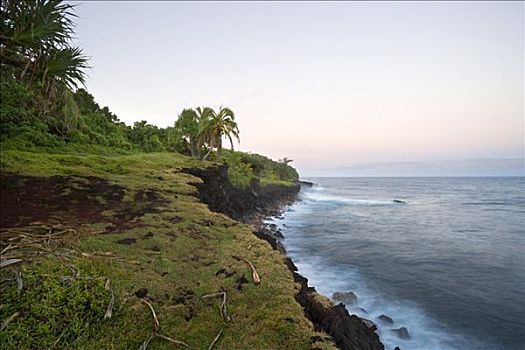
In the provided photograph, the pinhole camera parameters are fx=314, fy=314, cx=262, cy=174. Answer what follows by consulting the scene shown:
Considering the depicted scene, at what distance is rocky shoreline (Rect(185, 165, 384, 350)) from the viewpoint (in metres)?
5.11

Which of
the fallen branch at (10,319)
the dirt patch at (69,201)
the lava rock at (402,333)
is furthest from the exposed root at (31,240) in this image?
the lava rock at (402,333)

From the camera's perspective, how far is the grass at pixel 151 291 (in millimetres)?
4184

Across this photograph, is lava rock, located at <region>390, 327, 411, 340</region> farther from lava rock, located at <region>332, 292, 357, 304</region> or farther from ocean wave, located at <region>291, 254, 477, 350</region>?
lava rock, located at <region>332, 292, 357, 304</region>

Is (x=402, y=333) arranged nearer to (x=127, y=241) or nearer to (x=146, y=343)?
(x=146, y=343)

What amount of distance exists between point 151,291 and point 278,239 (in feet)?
47.0

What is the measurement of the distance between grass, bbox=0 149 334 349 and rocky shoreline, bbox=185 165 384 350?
0.46 metres

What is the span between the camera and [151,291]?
17.3 ft

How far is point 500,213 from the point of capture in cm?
3219

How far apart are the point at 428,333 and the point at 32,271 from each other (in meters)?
9.81

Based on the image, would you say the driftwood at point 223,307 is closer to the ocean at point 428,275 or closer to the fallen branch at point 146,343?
the fallen branch at point 146,343

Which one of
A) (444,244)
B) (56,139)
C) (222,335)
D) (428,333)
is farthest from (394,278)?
(56,139)

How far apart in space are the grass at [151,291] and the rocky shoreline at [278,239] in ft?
1.50

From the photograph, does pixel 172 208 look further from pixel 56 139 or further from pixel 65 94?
pixel 56 139

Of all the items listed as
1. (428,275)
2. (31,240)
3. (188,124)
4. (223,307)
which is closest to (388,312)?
(428,275)
